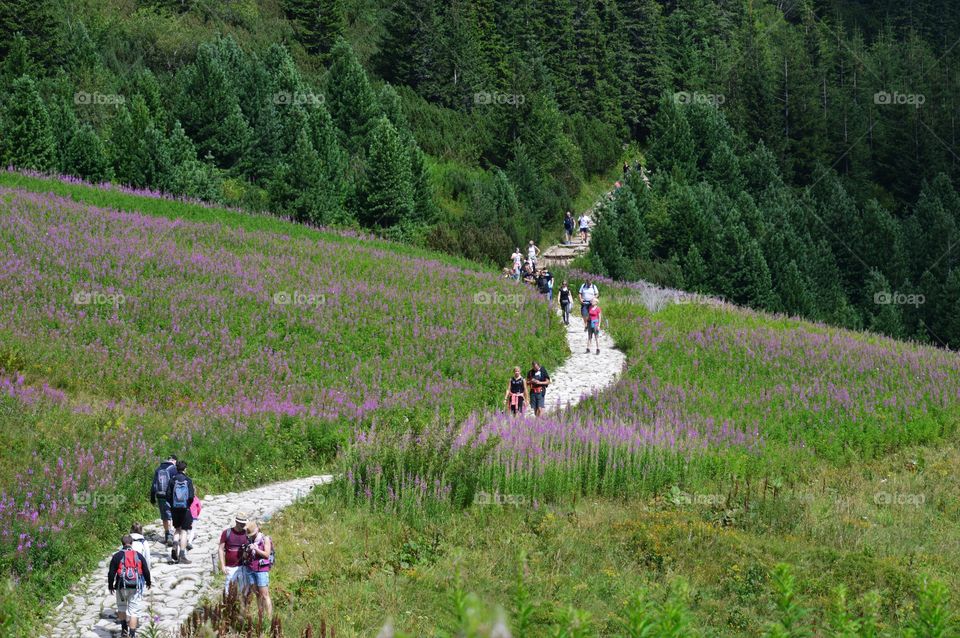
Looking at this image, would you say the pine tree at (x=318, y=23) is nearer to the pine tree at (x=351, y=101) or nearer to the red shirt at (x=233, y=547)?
the pine tree at (x=351, y=101)

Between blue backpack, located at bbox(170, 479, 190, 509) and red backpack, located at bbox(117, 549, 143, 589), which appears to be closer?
red backpack, located at bbox(117, 549, 143, 589)

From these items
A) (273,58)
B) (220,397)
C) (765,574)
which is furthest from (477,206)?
(765,574)

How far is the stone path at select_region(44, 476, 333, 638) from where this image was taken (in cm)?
989

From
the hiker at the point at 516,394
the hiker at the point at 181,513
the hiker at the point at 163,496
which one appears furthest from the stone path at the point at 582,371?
the hiker at the point at 181,513

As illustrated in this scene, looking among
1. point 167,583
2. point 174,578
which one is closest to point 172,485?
point 174,578

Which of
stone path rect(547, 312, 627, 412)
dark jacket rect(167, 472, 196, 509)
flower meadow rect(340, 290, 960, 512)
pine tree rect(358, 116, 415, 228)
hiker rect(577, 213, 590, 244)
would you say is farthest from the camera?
hiker rect(577, 213, 590, 244)

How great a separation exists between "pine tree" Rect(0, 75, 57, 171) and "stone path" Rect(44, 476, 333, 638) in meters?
31.3

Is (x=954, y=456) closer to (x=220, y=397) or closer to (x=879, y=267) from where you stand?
(x=220, y=397)

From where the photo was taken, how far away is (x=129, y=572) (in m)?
9.68

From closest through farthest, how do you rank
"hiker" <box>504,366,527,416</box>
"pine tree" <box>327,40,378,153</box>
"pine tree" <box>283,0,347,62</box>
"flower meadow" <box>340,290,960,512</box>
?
"flower meadow" <box>340,290,960,512</box>, "hiker" <box>504,366,527,416</box>, "pine tree" <box>327,40,378,153</box>, "pine tree" <box>283,0,347,62</box>

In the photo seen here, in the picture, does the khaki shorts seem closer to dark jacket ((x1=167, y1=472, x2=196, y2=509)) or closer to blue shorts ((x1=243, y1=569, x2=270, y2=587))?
blue shorts ((x1=243, y1=569, x2=270, y2=587))

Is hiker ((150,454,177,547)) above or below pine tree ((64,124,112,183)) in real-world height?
below

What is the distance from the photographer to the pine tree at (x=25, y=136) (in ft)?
129

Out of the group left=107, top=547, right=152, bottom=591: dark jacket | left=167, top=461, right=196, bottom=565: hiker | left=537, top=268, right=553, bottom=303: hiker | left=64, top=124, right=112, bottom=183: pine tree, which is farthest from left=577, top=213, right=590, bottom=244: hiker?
left=107, top=547, right=152, bottom=591: dark jacket
